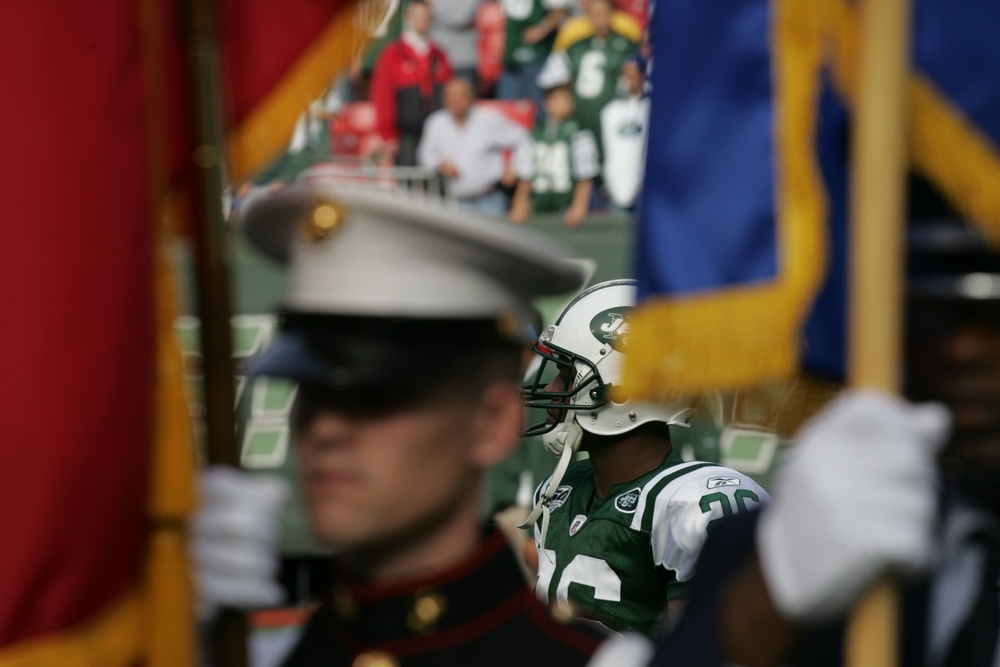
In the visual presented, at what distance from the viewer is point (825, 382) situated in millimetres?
1974

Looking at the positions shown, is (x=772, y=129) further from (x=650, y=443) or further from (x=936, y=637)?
(x=650, y=443)

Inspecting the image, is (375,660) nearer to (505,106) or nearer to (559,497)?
(559,497)

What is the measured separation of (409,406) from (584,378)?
2.44 meters

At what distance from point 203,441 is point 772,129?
947mm

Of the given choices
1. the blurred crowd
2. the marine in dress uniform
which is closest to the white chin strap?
the marine in dress uniform

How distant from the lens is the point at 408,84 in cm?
1063

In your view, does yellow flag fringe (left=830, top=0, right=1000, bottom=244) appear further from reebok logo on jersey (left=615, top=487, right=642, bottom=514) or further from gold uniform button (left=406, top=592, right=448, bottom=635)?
reebok logo on jersey (left=615, top=487, right=642, bottom=514)

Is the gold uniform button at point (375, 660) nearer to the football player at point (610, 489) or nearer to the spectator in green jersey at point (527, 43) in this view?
the football player at point (610, 489)

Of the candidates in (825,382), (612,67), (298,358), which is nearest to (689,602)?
(825,382)

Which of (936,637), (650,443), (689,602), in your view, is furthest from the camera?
(650,443)

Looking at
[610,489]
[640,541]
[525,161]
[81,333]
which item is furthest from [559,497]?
[525,161]

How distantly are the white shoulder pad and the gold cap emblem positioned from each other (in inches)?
64.4

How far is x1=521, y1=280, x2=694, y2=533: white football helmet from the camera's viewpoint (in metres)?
4.29

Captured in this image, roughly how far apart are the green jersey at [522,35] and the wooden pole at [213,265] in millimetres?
8840
